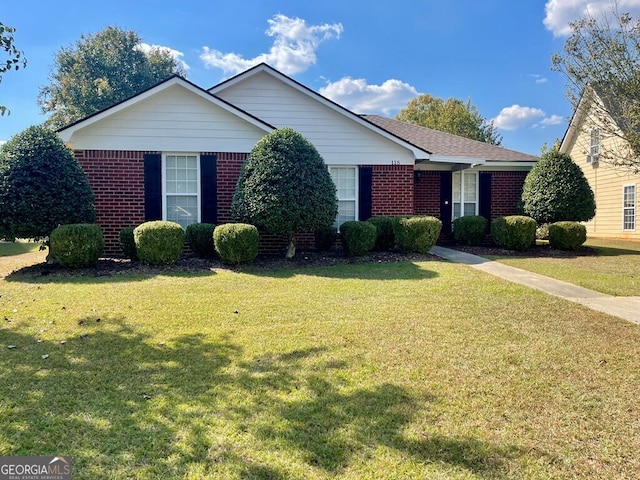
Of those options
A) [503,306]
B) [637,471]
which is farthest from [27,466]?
[503,306]

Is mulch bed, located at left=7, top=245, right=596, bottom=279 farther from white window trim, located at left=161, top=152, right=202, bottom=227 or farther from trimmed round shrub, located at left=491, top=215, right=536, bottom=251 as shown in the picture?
white window trim, located at left=161, top=152, right=202, bottom=227

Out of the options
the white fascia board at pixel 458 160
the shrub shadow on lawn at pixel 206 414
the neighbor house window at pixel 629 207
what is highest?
the white fascia board at pixel 458 160

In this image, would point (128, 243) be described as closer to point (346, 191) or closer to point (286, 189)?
point (286, 189)

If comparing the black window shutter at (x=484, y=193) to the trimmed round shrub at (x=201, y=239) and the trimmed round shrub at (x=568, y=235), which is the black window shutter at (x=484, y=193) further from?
the trimmed round shrub at (x=201, y=239)

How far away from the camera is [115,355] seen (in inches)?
159

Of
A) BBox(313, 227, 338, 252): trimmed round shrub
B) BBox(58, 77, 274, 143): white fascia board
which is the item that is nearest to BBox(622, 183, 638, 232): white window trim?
BBox(313, 227, 338, 252): trimmed round shrub

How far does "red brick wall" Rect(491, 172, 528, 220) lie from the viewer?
14.2 m

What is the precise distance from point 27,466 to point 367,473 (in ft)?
6.52

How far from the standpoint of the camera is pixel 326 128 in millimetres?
12219

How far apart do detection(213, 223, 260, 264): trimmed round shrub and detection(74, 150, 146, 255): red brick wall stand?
322cm

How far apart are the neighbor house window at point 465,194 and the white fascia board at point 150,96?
23.3 feet

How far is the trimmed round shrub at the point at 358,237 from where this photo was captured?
394 inches

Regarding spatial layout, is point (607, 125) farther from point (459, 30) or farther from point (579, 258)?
point (459, 30)

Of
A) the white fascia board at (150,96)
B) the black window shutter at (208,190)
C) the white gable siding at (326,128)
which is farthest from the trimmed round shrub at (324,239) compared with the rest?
the white fascia board at (150,96)
